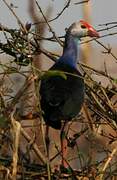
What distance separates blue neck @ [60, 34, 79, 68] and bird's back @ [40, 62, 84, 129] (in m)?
0.35

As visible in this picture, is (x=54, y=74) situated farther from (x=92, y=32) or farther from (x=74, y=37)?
(x=74, y=37)

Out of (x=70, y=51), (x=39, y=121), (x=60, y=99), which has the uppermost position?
(x=70, y=51)

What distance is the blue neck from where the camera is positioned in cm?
316

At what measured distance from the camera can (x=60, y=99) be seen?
2.70m

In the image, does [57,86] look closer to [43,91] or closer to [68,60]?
[43,91]

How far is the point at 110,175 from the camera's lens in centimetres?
201

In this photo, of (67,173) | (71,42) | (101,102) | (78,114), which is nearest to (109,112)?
(101,102)

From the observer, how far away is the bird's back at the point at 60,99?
264cm

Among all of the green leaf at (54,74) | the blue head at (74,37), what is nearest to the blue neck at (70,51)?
the blue head at (74,37)

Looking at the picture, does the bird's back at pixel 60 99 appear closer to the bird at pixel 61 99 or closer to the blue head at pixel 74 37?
the bird at pixel 61 99

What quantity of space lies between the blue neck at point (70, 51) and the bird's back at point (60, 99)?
0.35 metres

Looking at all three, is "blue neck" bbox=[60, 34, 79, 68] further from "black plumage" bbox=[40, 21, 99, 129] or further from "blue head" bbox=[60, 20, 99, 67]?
"black plumage" bbox=[40, 21, 99, 129]

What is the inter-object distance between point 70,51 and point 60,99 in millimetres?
696

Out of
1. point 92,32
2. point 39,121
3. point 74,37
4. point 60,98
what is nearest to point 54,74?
point 39,121
